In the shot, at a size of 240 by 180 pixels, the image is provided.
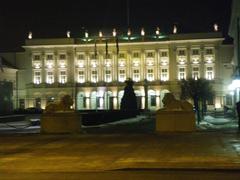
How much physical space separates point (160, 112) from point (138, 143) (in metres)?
6.18

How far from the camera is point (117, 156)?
60.8 feet

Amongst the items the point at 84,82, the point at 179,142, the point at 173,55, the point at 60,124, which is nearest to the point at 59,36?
the point at 84,82

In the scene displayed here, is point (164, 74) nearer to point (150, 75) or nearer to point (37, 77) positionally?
point (150, 75)

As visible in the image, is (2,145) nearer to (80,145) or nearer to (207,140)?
(80,145)

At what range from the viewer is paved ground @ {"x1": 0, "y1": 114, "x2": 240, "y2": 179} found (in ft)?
51.4

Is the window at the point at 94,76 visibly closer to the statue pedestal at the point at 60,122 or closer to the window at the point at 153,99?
the window at the point at 153,99

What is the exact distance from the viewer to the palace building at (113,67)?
136125 millimetres

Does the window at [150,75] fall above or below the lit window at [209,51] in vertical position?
below

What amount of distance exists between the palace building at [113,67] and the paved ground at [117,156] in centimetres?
10998

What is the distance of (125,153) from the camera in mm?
19344

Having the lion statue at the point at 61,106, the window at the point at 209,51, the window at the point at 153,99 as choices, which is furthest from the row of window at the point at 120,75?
the lion statue at the point at 61,106

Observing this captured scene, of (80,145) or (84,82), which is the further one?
(84,82)

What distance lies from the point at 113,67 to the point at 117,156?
121 metres

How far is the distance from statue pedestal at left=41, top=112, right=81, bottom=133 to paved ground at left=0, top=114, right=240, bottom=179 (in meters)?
5.76
